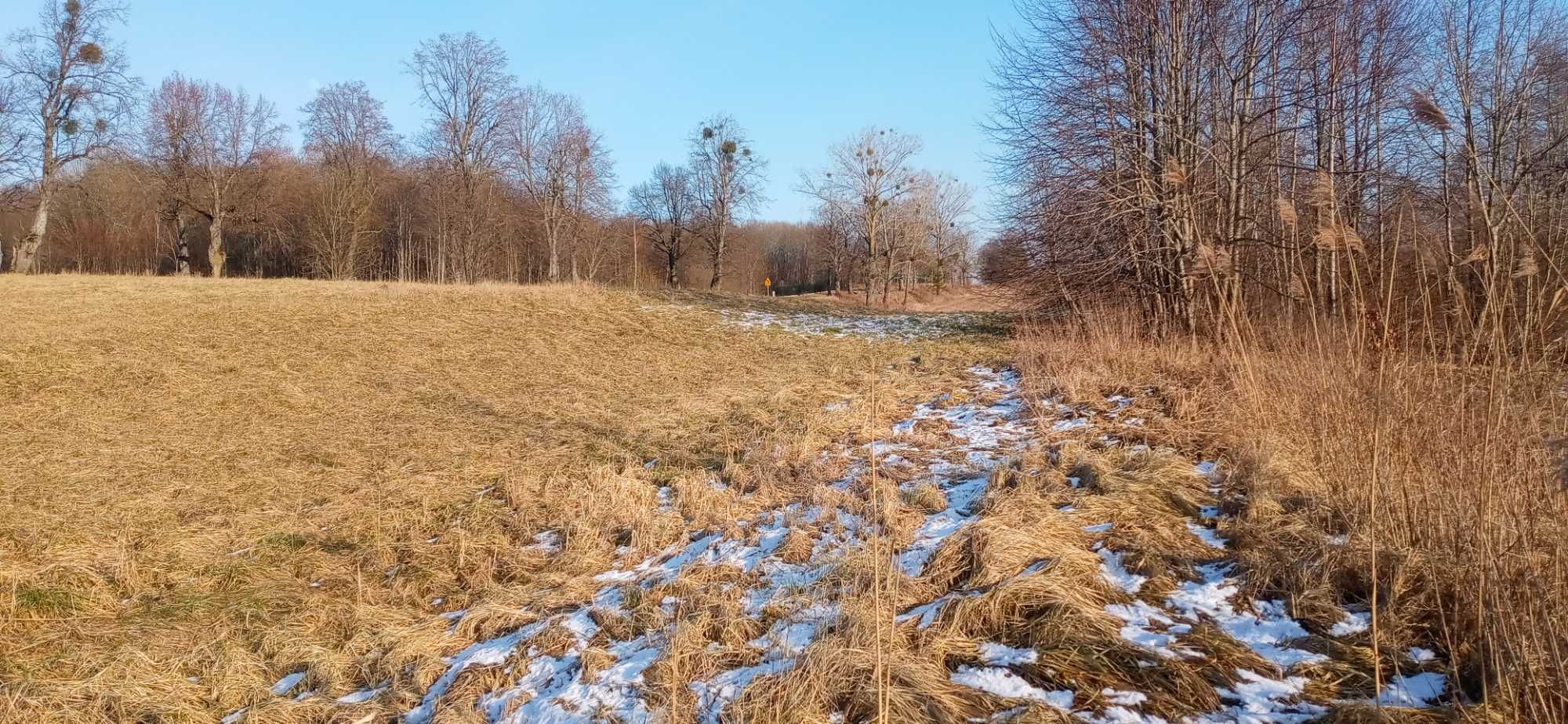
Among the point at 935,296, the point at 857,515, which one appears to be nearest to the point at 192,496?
the point at 857,515

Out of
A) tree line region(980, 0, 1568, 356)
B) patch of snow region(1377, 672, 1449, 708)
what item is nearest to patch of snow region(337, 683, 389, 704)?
patch of snow region(1377, 672, 1449, 708)

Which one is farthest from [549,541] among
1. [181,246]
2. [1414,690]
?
Answer: [181,246]

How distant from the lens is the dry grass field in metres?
2.41

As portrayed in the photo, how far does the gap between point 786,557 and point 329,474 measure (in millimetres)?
4443

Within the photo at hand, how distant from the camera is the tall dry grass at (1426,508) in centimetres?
211

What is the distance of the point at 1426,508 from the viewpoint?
8.77ft

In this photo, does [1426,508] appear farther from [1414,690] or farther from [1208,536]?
[1208,536]

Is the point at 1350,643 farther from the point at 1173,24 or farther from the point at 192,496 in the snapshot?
the point at 1173,24

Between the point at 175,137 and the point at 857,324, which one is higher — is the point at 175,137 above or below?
above

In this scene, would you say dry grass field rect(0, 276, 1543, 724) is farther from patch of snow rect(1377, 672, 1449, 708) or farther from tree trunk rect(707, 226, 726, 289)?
tree trunk rect(707, 226, 726, 289)

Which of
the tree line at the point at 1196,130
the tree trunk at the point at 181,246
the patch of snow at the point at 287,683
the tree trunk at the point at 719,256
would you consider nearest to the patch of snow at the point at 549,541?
the patch of snow at the point at 287,683

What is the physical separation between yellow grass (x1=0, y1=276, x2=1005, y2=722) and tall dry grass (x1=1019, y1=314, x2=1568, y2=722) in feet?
8.29

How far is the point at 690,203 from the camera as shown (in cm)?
3928

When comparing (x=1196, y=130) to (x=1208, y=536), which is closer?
(x=1208, y=536)
